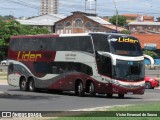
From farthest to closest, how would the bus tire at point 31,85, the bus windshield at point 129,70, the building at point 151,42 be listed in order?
the building at point 151,42, the bus tire at point 31,85, the bus windshield at point 129,70

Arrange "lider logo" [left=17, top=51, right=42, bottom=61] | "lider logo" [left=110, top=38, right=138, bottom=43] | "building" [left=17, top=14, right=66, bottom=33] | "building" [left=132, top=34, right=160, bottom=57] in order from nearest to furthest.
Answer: "lider logo" [left=110, top=38, right=138, bottom=43], "lider logo" [left=17, top=51, right=42, bottom=61], "building" [left=132, top=34, right=160, bottom=57], "building" [left=17, top=14, right=66, bottom=33]

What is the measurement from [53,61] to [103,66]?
430 cm

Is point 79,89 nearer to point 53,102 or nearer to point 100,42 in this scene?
point 100,42

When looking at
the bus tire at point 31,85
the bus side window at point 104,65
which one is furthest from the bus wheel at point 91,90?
the bus tire at point 31,85

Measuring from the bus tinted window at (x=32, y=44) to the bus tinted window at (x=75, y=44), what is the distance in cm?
67

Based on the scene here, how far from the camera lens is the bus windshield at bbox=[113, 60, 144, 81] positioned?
28.6 metres

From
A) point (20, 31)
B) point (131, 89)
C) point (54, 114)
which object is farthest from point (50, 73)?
point (20, 31)

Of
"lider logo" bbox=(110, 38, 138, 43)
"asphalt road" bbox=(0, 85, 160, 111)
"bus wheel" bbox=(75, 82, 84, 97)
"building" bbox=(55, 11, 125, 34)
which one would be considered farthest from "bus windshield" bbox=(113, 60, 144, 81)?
"building" bbox=(55, 11, 125, 34)

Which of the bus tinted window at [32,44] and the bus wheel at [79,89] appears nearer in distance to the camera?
the bus wheel at [79,89]

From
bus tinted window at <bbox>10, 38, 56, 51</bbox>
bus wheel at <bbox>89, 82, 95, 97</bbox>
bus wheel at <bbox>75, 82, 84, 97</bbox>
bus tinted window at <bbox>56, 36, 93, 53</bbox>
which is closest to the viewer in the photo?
bus wheel at <bbox>89, 82, 95, 97</bbox>

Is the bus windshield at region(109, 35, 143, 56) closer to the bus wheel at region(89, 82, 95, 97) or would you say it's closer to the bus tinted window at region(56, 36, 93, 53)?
the bus tinted window at region(56, 36, 93, 53)

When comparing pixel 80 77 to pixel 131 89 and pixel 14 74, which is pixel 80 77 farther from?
pixel 14 74

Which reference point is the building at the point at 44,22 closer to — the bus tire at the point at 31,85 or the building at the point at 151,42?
the building at the point at 151,42

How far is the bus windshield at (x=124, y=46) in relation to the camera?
28797 millimetres
